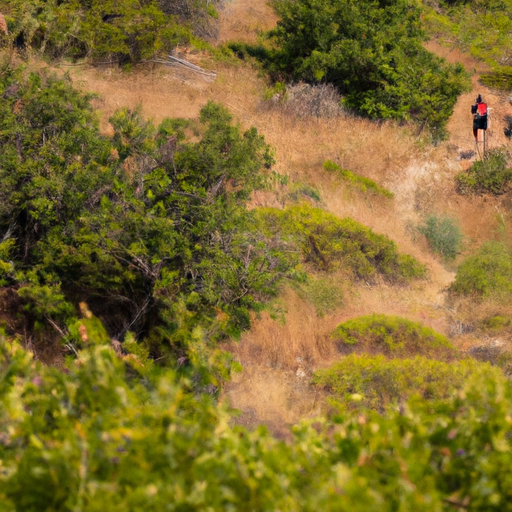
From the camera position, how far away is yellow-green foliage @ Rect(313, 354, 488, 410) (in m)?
8.62

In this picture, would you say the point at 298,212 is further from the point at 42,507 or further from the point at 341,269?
the point at 42,507

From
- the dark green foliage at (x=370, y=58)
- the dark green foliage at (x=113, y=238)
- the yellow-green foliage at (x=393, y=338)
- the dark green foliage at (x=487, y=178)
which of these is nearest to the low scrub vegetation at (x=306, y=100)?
the dark green foliage at (x=370, y=58)

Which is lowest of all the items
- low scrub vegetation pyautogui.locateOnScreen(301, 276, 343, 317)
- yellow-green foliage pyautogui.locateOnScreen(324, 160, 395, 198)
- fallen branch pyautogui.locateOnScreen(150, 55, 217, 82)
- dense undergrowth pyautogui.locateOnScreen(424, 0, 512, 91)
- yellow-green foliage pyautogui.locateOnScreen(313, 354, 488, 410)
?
low scrub vegetation pyautogui.locateOnScreen(301, 276, 343, 317)

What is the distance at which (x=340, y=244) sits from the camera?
1295cm

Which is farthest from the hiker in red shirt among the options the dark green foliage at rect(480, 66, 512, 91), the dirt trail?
the dark green foliage at rect(480, 66, 512, 91)

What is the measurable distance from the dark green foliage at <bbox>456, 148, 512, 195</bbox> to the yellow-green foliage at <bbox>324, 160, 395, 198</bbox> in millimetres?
2710

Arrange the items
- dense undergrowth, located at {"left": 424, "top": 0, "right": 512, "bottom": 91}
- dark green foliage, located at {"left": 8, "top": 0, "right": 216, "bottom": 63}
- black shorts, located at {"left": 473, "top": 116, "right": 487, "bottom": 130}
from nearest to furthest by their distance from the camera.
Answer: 1. dark green foliage, located at {"left": 8, "top": 0, "right": 216, "bottom": 63}
2. black shorts, located at {"left": 473, "top": 116, "right": 487, "bottom": 130}
3. dense undergrowth, located at {"left": 424, "top": 0, "right": 512, "bottom": 91}

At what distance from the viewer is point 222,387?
8906 millimetres

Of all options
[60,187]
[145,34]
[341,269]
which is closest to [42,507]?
[60,187]

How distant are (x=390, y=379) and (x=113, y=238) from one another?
4510 millimetres

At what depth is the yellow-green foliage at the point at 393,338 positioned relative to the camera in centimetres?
1053

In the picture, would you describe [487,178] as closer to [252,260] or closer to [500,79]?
[500,79]

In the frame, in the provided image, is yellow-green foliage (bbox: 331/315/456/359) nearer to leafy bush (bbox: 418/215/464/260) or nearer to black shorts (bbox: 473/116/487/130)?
leafy bush (bbox: 418/215/464/260)

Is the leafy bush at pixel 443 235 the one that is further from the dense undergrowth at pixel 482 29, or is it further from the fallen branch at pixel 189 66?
the dense undergrowth at pixel 482 29
